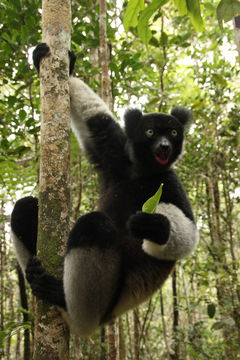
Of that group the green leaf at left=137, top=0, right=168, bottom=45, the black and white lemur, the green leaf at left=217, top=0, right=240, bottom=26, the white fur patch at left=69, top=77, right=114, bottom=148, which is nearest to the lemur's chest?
the black and white lemur

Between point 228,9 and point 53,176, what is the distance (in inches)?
51.5

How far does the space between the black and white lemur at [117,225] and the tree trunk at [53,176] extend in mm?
129

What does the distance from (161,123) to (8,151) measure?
1.80 meters

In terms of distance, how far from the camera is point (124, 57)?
393 centimetres

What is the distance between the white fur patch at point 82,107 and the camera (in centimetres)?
326

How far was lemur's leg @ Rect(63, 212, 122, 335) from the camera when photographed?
2.20 metres

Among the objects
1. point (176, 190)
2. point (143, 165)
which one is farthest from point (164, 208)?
point (143, 165)

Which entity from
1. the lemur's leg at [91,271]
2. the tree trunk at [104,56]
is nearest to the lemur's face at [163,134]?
the tree trunk at [104,56]

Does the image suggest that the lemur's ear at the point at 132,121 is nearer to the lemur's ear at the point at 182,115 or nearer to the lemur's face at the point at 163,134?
the lemur's face at the point at 163,134

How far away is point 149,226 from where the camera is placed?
202 centimetres

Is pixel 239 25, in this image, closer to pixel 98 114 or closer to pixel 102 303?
pixel 98 114

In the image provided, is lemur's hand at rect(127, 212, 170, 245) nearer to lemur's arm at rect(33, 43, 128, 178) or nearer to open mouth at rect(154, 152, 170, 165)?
open mouth at rect(154, 152, 170, 165)

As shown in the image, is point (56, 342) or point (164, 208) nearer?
point (56, 342)

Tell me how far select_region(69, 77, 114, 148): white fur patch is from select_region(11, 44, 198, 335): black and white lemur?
0.03 ft
